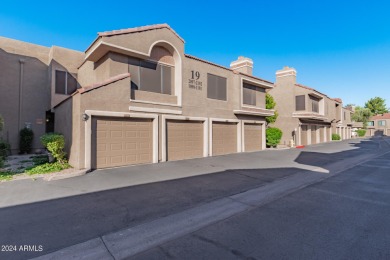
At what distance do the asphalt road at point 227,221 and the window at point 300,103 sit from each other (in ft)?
66.9

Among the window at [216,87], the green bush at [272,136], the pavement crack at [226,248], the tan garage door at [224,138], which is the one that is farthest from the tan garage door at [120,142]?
the green bush at [272,136]

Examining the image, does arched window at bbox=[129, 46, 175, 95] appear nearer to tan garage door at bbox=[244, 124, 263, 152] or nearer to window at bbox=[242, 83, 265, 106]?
window at bbox=[242, 83, 265, 106]

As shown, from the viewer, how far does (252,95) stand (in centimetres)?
1886

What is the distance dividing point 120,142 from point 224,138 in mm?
8443

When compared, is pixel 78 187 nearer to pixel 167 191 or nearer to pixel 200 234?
pixel 167 191

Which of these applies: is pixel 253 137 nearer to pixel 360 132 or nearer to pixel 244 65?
pixel 244 65

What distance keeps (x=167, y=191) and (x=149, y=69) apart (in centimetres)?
828

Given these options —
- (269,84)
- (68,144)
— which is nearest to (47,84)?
(68,144)

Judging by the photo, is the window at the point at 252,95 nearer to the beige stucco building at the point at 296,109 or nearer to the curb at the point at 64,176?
the beige stucco building at the point at 296,109

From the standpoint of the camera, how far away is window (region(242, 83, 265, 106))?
18.1 m

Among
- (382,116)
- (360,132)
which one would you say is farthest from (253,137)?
(382,116)

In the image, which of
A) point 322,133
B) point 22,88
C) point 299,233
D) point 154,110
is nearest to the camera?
point 299,233

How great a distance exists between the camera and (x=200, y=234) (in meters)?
3.86

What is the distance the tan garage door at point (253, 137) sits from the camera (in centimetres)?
1791
